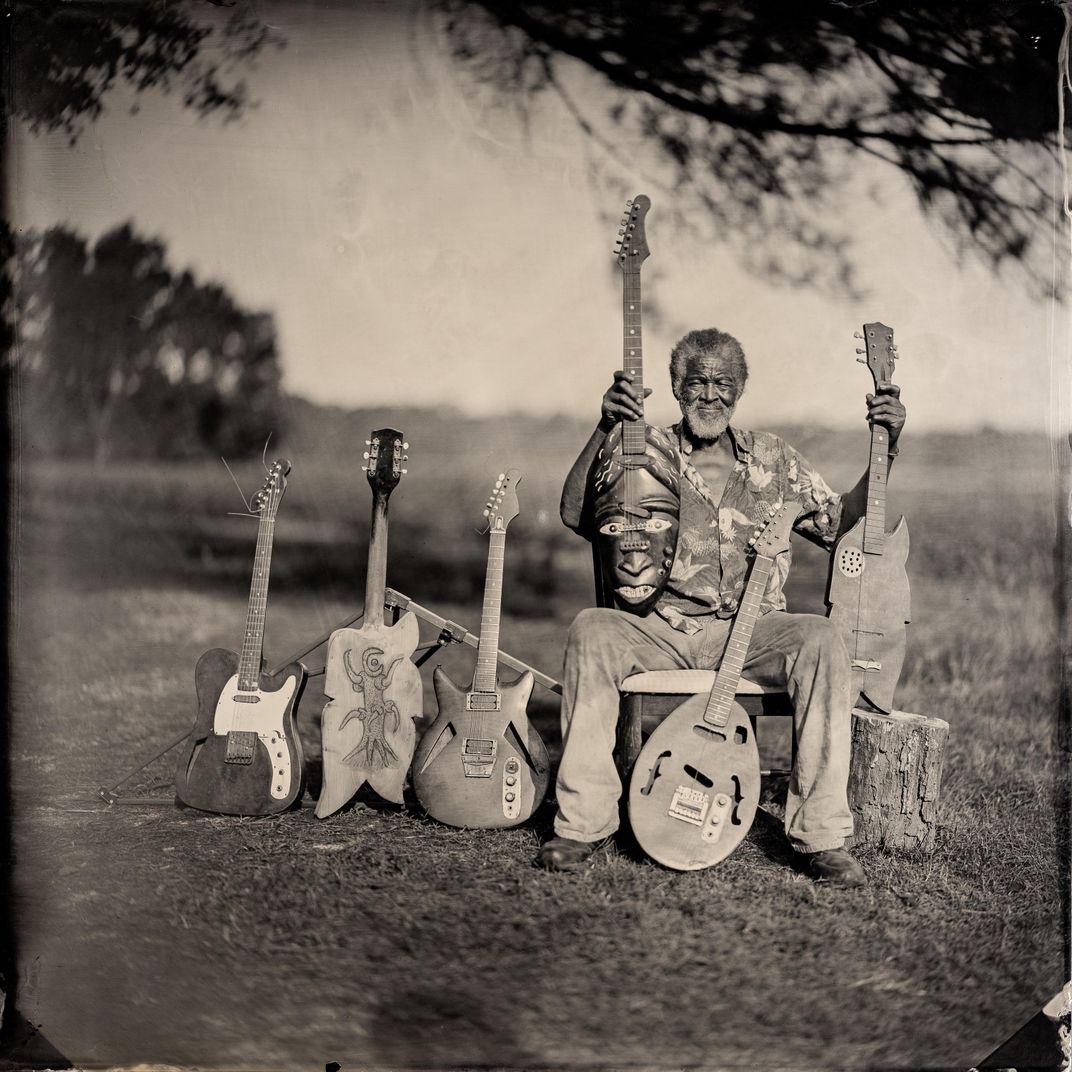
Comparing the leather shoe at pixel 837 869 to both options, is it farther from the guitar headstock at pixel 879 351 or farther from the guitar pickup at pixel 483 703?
the guitar headstock at pixel 879 351

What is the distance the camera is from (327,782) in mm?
3891

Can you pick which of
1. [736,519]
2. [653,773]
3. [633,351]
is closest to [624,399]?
[633,351]

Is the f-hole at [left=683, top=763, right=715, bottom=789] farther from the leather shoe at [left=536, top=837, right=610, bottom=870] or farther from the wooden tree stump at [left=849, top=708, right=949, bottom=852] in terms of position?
the wooden tree stump at [left=849, top=708, right=949, bottom=852]

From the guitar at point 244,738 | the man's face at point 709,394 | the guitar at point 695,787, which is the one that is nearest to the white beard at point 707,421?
the man's face at point 709,394

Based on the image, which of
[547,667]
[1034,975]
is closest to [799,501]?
[547,667]

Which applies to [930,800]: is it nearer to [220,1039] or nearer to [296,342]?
[220,1039]

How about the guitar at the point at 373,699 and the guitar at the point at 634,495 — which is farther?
the guitar at the point at 373,699

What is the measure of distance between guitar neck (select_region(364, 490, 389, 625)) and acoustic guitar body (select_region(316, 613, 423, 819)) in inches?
3.7

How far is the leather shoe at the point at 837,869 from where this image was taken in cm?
352

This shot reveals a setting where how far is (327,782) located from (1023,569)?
2682 millimetres

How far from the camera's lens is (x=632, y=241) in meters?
3.82

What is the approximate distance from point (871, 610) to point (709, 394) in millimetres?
982

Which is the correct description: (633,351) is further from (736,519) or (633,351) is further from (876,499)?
(876,499)

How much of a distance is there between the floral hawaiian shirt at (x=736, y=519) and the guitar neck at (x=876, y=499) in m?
0.17
